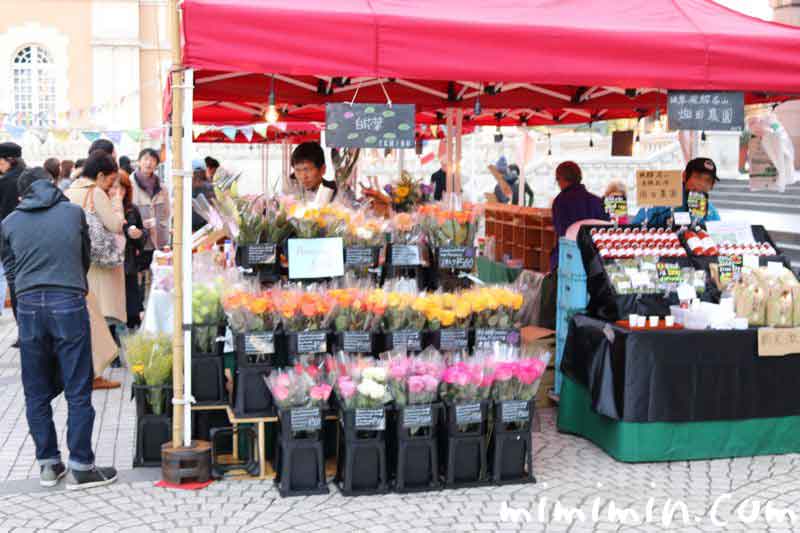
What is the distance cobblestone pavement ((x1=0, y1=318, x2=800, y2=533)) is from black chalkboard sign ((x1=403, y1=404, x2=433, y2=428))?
1.32 ft

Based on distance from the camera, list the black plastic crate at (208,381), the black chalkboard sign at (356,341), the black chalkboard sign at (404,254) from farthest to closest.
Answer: the black chalkboard sign at (404,254) → the black plastic crate at (208,381) → the black chalkboard sign at (356,341)

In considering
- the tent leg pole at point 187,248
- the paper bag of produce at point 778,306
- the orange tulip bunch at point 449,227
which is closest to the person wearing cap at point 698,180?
the paper bag of produce at point 778,306

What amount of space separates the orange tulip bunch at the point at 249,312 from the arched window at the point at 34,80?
35897 millimetres

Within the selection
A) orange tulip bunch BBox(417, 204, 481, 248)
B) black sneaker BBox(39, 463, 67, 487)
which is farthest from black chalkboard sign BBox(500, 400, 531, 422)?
black sneaker BBox(39, 463, 67, 487)

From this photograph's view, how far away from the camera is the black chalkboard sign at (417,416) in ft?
17.1

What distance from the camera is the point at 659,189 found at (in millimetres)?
7430

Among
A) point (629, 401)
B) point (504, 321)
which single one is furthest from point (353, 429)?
point (629, 401)

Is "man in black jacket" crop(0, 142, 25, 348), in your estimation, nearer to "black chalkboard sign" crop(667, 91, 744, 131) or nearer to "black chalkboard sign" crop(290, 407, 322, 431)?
"black chalkboard sign" crop(290, 407, 322, 431)

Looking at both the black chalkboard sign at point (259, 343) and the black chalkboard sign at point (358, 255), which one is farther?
the black chalkboard sign at point (358, 255)

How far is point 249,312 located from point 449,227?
1.48 meters

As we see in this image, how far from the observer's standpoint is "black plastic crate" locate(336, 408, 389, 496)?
17.1ft

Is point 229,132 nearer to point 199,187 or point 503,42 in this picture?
point 199,187

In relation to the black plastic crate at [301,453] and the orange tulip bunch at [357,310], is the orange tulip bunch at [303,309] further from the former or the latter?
the black plastic crate at [301,453]

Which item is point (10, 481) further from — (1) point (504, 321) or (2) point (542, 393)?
(2) point (542, 393)
